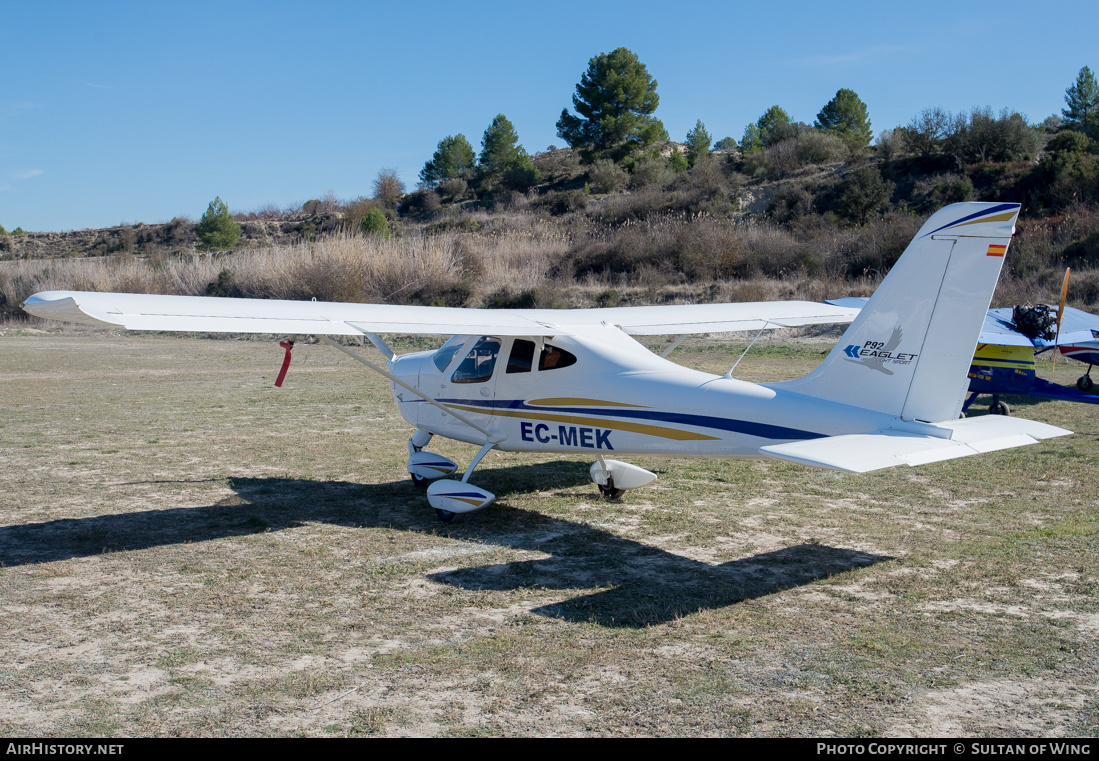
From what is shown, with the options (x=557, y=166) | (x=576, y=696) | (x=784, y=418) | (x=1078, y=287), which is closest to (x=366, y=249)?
(x=1078, y=287)

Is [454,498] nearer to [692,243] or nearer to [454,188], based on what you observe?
[692,243]

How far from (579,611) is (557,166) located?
61621 mm

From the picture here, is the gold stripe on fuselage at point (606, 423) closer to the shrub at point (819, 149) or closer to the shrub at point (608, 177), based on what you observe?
the shrub at point (819, 149)

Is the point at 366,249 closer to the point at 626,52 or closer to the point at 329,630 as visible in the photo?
the point at 329,630

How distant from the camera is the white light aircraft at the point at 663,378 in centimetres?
561

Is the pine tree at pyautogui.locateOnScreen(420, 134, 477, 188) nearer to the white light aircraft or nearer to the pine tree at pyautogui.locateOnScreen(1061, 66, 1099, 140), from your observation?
the pine tree at pyautogui.locateOnScreen(1061, 66, 1099, 140)

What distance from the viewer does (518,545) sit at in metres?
6.75

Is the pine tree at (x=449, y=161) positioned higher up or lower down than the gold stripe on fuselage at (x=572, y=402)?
higher up

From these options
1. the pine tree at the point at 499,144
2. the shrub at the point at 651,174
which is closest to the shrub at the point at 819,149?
the shrub at the point at 651,174

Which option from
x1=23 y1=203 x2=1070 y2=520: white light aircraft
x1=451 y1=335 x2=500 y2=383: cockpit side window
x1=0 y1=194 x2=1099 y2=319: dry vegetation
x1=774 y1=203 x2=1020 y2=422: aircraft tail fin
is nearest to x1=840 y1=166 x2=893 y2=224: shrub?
x1=0 y1=194 x2=1099 y2=319: dry vegetation

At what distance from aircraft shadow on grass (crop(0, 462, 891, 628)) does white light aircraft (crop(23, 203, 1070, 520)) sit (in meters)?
0.50

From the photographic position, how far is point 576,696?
3961 millimetres

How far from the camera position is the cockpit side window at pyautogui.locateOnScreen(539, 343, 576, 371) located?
24.7ft

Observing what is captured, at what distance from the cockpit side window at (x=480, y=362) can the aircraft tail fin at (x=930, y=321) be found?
3311 millimetres
